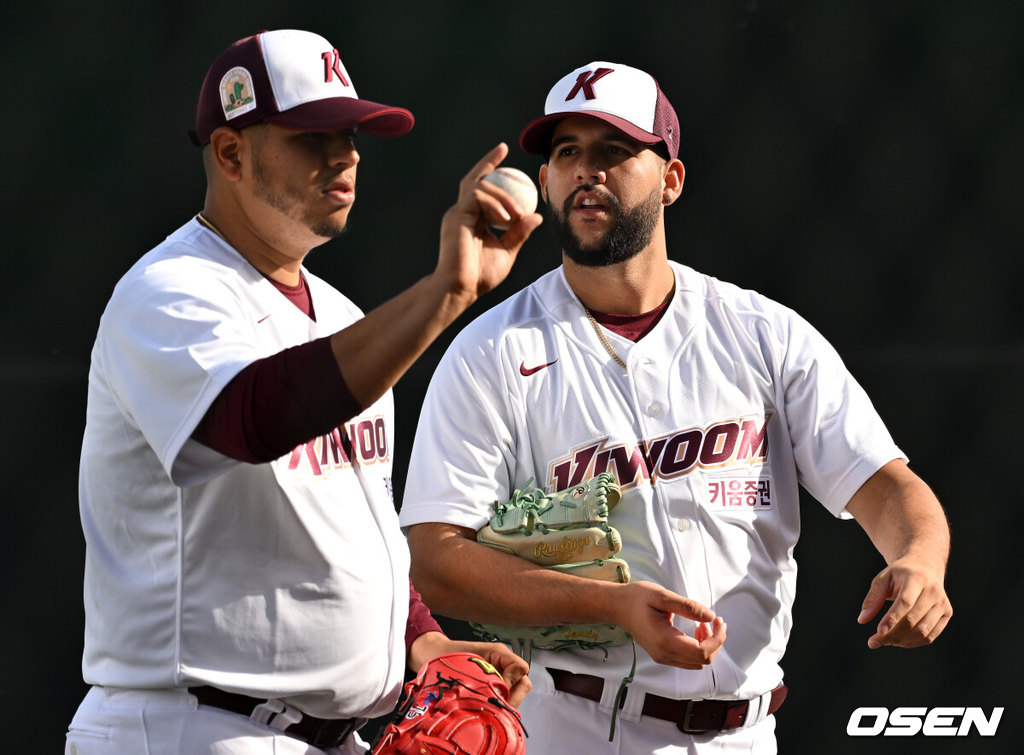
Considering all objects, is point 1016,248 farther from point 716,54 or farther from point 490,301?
point 490,301

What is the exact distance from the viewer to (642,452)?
72.8 inches

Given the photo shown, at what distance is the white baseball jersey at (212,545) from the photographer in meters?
1.29

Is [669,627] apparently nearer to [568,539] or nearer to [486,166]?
[568,539]

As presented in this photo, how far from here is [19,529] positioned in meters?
2.02

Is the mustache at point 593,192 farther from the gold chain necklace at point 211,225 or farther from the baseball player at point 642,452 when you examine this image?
the gold chain necklace at point 211,225

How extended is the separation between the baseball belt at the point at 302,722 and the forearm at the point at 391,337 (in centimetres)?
43

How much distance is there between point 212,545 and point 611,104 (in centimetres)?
100

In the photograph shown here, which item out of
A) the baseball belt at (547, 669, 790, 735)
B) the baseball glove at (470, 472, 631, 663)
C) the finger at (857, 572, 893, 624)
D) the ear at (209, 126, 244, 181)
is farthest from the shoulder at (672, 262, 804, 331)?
the ear at (209, 126, 244, 181)

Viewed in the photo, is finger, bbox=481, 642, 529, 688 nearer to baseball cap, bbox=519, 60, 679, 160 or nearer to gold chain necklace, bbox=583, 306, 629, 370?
gold chain necklace, bbox=583, 306, 629, 370

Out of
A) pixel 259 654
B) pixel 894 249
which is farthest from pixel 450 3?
pixel 259 654

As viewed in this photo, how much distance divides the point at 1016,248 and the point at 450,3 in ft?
3.67

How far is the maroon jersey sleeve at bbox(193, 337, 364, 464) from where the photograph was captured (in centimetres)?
110

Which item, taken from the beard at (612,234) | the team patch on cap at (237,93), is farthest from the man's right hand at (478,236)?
the beard at (612,234)

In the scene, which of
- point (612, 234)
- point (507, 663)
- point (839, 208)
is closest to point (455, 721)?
point (507, 663)
